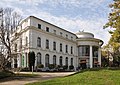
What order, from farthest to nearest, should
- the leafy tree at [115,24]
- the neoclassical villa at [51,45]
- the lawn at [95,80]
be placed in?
the neoclassical villa at [51,45] < the leafy tree at [115,24] < the lawn at [95,80]

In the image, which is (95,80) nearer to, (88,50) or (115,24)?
(115,24)

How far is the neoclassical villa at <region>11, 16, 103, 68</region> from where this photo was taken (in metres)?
52.0

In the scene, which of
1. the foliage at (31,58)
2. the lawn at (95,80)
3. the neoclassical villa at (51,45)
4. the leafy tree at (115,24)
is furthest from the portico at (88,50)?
the lawn at (95,80)

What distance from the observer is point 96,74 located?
17750mm

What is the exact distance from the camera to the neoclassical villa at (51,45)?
52.0 m

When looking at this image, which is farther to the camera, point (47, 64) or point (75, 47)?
point (75, 47)

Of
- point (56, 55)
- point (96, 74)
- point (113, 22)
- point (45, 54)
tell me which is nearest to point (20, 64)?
point (45, 54)

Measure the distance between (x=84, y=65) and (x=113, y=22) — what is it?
49537mm

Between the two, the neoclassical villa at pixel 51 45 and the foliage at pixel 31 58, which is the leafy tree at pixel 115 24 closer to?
the neoclassical villa at pixel 51 45

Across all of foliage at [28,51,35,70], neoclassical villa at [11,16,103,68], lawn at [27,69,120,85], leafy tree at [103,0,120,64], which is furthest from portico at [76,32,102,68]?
lawn at [27,69,120,85]

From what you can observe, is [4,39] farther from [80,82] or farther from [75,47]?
[75,47]

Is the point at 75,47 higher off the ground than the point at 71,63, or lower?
higher

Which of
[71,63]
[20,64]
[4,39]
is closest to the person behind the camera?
[4,39]

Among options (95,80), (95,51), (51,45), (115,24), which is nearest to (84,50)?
(95,51)
